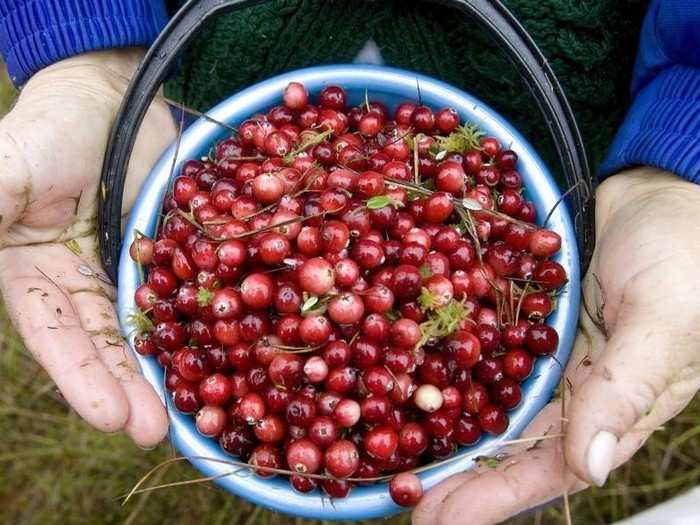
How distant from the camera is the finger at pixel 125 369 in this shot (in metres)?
1.50

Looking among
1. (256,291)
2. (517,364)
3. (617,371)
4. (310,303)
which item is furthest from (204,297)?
(617,371)

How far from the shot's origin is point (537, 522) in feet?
8.11

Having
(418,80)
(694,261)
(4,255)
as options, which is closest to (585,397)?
(694,261)

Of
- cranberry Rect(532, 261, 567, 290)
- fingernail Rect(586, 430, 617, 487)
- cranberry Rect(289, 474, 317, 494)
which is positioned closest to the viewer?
fingernail Rect(586, 430, 617, 487)

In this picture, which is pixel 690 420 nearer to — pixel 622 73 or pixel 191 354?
pixel 622 73

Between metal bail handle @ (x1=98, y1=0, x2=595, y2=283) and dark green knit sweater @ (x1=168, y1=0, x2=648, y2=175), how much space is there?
299 mm

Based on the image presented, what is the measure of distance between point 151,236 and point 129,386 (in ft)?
1.24

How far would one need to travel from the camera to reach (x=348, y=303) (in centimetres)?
139

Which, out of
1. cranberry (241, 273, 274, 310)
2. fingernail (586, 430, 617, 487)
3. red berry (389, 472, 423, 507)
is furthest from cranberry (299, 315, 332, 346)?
fingernail (586, 430, 617, 487)

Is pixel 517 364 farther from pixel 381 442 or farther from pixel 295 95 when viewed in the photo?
pixel 295 95

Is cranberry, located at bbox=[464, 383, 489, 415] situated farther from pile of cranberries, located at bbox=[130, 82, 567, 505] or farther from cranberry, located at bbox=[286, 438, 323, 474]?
cranberry, located at bbox=[286, 438, 323, 474]

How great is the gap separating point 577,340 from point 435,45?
91 centimetres

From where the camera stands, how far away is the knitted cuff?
1.60 metres

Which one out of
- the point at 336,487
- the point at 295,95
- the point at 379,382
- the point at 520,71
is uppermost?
the point at 520,71
